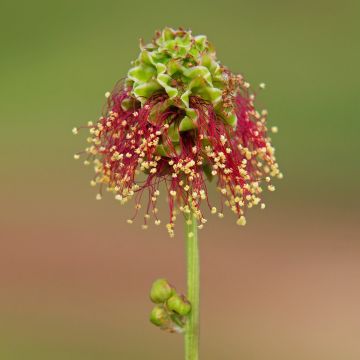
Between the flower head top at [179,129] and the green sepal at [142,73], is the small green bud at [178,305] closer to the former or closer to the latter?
the flower head top at [179,129]

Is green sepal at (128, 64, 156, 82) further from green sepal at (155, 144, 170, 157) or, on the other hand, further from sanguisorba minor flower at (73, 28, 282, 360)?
green sepal at (155, 144, 170, 157)

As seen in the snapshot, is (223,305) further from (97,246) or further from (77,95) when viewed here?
(77,95)

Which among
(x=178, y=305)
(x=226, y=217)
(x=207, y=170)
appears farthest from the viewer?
(x=226, y=217)

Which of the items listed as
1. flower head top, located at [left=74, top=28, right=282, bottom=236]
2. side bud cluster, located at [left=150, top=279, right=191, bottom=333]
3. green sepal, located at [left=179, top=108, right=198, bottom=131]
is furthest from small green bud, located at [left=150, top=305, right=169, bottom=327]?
green sepal, located at [left=179, top=108, right=198, bottom=131]

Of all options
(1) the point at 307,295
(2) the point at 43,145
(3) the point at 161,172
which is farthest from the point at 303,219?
(3) the point at 161,172

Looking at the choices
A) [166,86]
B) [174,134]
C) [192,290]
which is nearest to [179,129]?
[174,134]

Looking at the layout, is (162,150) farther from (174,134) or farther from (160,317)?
(160,317)
